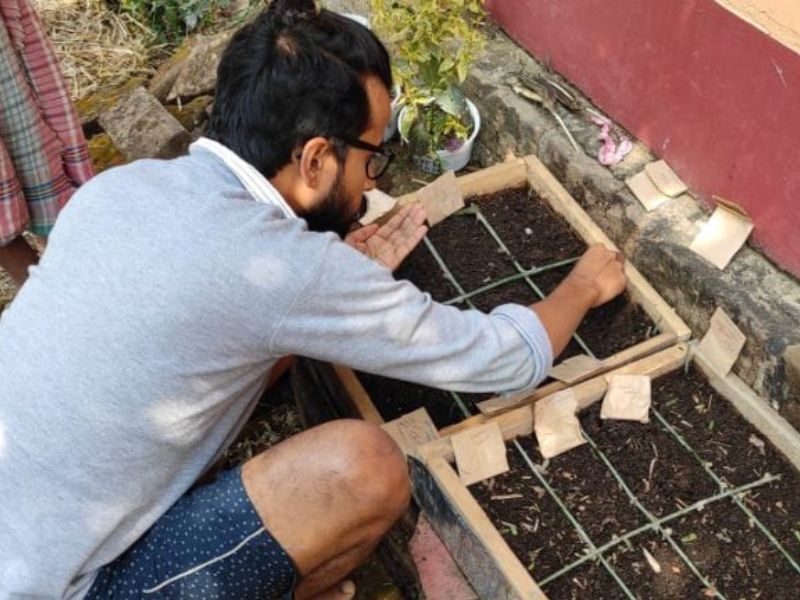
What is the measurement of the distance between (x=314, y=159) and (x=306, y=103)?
0.11 m

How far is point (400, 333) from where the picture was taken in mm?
1769

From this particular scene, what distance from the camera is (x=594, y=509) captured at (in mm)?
2148

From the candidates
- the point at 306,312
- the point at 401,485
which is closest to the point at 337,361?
the point at 306,312

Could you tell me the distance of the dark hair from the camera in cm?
183

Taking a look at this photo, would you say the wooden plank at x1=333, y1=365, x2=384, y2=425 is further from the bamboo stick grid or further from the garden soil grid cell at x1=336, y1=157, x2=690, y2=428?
the bamboo stick grid

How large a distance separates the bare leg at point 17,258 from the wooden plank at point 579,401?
4.97 feet

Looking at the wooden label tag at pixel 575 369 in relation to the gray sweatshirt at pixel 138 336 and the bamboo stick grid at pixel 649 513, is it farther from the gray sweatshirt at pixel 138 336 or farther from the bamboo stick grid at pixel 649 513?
the gray sweatshirt at pixel 138 336

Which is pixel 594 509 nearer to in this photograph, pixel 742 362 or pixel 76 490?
pixel 742 362

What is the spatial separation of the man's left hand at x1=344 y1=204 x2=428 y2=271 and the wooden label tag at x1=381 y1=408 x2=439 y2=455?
43 centimetres

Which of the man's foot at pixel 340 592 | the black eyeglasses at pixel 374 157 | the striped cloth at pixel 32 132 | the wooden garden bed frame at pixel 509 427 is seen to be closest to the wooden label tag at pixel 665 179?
the wooden garden bed frame at pixel 509 427

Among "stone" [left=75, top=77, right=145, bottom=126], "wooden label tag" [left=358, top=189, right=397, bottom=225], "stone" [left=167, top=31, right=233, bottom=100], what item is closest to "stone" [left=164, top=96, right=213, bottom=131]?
"stone" [left=167, top=31, right=233, bottom=100]

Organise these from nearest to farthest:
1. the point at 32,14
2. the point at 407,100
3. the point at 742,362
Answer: the point at 742,362
the point at 32,14
the point at 407,100

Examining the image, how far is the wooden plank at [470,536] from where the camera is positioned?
1942 mm

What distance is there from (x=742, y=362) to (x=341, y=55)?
1238 mm
